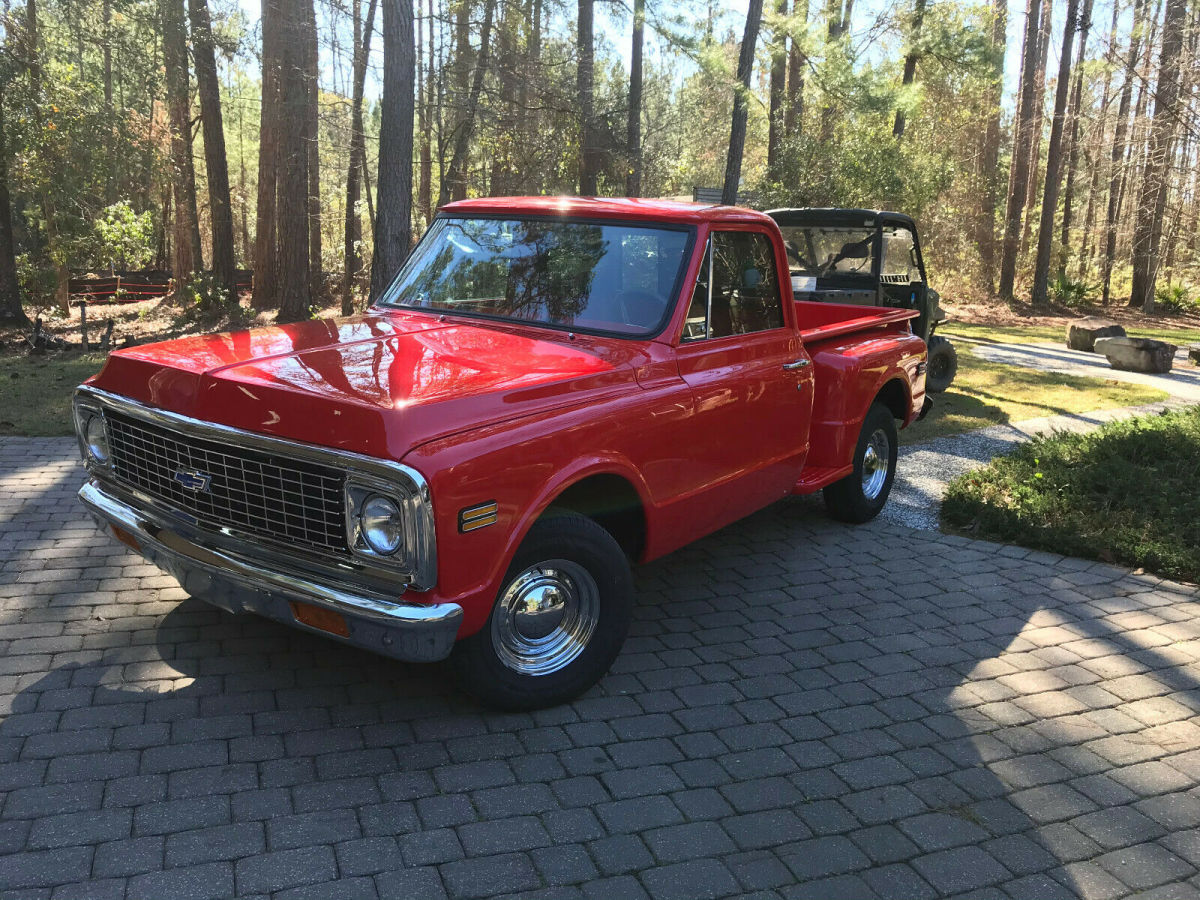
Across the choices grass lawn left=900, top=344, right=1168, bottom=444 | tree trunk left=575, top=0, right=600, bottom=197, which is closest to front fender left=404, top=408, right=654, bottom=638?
grass lawn left=900, top=344, right=1168, bottom=444

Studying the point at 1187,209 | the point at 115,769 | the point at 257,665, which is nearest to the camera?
the point at 115,769

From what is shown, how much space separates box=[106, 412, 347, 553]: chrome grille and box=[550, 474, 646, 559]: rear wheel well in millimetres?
923

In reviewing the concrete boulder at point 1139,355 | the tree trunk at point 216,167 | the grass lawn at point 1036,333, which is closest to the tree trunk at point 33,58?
the tree trunk at point 216,167

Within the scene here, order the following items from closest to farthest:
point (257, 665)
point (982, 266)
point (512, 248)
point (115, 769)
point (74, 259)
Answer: point (115, 769), point (257, 665), point (512, 248), point (74, 259), point (982, 266)

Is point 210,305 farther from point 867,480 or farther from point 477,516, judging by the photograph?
point 477,516

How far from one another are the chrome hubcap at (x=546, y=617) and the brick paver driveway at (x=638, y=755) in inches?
9.0

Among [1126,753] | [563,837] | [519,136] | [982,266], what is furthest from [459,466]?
[982,266]

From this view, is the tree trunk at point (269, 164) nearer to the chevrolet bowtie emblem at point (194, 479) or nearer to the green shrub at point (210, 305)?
the green shrub at point (210, 305)

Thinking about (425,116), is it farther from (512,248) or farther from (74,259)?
(512,248)

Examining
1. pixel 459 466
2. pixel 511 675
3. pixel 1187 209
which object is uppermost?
pixel 1187 209

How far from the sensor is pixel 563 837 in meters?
2.90

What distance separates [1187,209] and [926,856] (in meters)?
27.2

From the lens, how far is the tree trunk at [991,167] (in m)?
26.5

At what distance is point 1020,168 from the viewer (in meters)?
26.0
